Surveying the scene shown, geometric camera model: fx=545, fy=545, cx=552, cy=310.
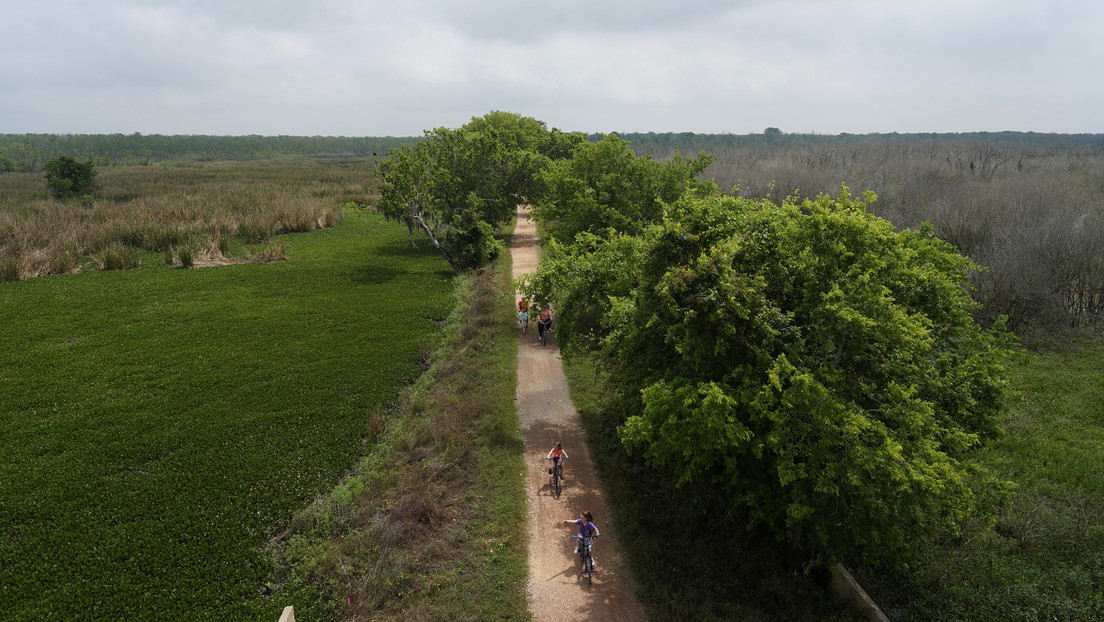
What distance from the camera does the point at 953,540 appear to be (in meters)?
15.5

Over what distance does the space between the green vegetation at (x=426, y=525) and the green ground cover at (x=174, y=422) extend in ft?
3.89

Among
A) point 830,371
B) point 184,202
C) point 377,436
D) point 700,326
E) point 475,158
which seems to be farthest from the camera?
point 184,202

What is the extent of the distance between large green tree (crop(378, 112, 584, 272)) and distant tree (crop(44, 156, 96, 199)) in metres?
52.3

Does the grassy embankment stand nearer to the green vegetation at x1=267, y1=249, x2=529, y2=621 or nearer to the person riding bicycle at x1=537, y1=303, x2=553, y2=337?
the green vegetation at x1=267, y1=249, x2=529, y2=621

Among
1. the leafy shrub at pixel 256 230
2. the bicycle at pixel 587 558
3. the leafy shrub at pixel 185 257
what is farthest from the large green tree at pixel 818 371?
the leafy shrub at pixel 256 230

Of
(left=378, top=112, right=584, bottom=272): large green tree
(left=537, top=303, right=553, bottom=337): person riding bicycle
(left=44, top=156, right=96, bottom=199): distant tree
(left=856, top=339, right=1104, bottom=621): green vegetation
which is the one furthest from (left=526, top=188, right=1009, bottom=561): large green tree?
(left=44, top=156, right=96, bottom=199): distant tree

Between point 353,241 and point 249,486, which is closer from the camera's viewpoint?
point 249,486

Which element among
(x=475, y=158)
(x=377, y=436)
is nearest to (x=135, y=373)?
(x=377, y=436)

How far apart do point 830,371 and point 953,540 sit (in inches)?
320

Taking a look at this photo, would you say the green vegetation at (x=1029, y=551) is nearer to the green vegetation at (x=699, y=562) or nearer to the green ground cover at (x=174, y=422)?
the green vegetation at (x=699, y=562)

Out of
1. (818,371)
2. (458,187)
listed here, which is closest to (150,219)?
(458,187)

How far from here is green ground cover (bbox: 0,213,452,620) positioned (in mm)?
14422

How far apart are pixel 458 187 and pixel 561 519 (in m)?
37.4

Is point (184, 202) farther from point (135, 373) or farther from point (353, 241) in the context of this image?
point (135, 373)
